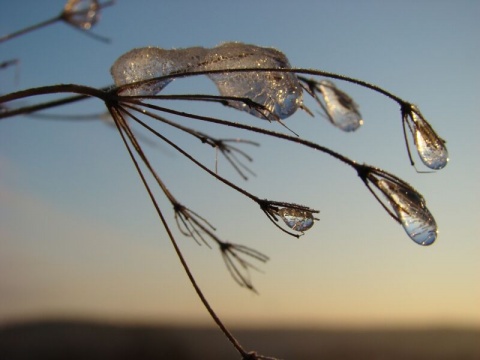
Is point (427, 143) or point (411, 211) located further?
point (427, 143)

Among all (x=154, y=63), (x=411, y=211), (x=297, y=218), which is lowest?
(x=411, y=211)

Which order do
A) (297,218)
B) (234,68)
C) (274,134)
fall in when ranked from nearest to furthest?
A: (274,134) → (297,218) → (234,68)

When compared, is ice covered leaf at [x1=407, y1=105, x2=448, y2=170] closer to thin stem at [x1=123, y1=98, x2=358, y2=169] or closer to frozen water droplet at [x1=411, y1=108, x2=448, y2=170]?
frozen water droplet at [x1=411, y1=108, x2=448, y2=170]

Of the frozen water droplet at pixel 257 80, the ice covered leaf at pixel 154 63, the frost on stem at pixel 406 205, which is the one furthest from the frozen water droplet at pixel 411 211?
the ice covered leaf at pixel 154 63

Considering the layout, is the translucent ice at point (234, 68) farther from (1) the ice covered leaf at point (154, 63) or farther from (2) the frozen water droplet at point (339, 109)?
(2) the frozen water droplet at point (339, 109)

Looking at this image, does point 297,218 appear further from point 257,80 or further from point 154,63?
point 154,63

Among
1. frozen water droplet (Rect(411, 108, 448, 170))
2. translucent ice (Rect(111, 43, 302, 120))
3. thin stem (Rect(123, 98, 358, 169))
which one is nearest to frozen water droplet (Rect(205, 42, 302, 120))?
translucent ice (Rect(111, 43, 302, 120))

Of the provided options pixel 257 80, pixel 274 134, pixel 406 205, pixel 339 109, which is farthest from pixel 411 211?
pixel 339 109
